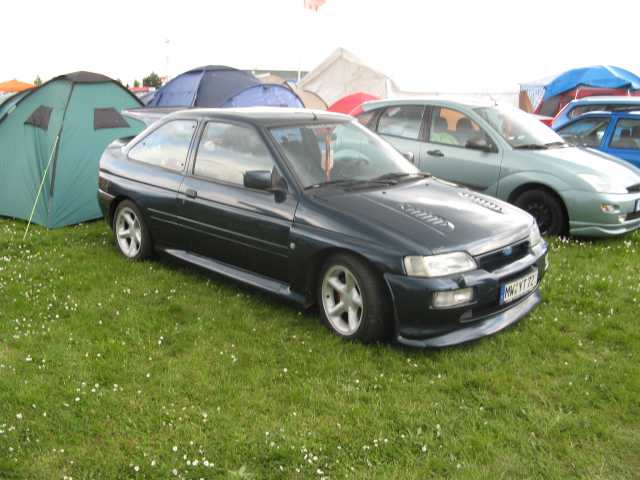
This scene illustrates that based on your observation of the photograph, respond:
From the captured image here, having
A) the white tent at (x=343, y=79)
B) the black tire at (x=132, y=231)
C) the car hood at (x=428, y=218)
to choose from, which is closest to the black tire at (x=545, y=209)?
the car hood at (x=428, y=218)

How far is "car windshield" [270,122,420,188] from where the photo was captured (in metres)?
4.71

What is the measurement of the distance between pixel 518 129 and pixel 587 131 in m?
2.09

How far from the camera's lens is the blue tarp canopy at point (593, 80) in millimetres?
21016

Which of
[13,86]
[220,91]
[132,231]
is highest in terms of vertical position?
[220,91]

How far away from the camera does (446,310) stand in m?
3.87

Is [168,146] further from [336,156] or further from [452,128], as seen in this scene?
[452,128]

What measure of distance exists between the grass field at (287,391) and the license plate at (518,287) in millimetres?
324

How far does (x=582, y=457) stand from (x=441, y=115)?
5274 millimetres

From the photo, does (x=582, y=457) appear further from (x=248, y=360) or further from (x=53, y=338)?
(x=53, y=338)

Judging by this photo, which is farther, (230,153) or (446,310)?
(230,153)

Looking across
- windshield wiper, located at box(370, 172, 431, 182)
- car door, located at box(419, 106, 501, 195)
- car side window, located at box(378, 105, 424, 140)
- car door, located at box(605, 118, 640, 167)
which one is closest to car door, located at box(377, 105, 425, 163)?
car side window, located at box(378, 105, 424, 140)

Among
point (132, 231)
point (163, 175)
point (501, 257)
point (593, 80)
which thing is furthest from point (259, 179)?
point (593, 80)

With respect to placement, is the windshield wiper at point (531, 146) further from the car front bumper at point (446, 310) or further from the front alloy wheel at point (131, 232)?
the front alloy wheel at point (131, 232)

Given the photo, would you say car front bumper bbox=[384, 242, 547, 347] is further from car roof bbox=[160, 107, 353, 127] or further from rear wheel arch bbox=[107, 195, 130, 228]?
rear wheel arch bbox=[107, 195, 130, 228]
